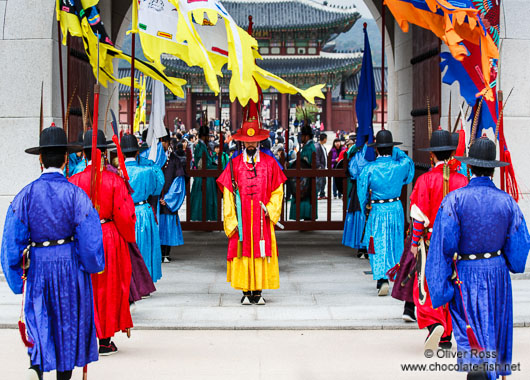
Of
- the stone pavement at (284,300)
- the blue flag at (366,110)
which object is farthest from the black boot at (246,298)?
the blue flag at (366,110)

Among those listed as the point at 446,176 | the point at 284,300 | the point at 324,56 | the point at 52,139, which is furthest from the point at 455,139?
the point at 324,56

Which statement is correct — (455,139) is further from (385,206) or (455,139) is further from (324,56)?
(324,56)

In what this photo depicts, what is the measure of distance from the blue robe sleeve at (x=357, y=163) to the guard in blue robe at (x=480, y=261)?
4.74 meters

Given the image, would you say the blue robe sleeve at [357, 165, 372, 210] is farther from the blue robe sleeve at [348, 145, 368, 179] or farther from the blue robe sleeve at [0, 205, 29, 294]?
the blue robe sleeve at [0, 205, 29, 294]

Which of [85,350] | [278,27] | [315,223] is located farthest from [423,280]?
[278,27]

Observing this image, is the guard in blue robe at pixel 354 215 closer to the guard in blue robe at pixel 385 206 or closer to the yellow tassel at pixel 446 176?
the guard in blue robe at pixel 385 206

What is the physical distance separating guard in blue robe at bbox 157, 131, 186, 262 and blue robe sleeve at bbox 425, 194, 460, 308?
5.19m

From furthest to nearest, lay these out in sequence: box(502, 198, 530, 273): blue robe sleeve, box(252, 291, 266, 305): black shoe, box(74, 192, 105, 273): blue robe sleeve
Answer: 1. box(252, 291, 266, 305): black shoe
2. box(74, 192, 105, 273): blue robe sleeve
3. box(502, 198, 530, 273): blue robe sleeve

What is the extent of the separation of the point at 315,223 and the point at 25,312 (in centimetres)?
616

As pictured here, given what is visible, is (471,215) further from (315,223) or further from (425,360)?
(315,223)

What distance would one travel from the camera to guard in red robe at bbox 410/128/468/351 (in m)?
5.29

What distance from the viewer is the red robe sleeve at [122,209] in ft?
17.7

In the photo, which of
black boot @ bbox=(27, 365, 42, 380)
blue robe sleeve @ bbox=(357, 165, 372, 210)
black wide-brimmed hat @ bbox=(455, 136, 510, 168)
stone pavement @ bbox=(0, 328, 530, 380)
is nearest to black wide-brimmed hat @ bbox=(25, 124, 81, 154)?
black boot @ bbox=(27, 365, 42, 380)

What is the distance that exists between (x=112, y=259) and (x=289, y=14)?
37.3 m
